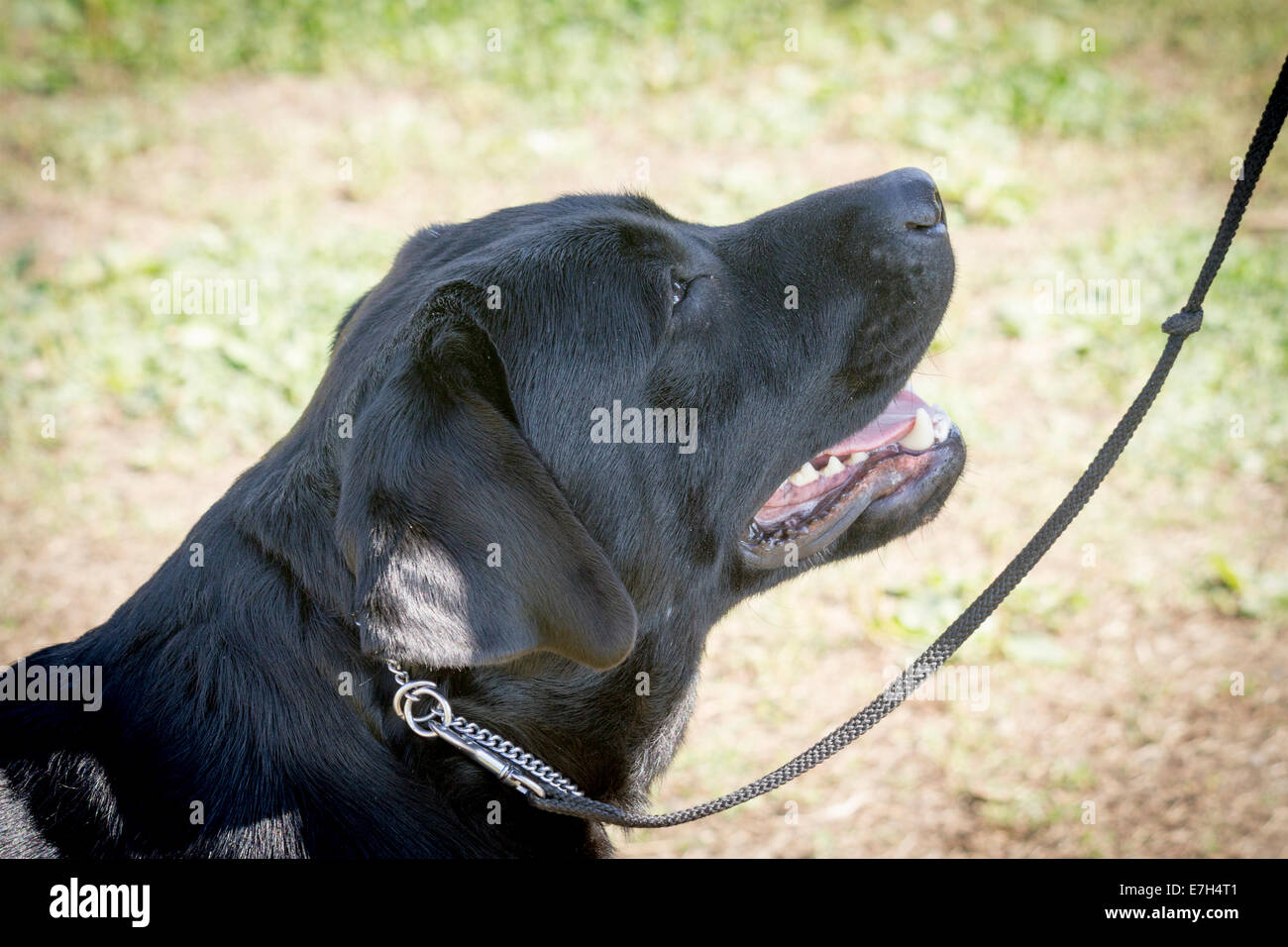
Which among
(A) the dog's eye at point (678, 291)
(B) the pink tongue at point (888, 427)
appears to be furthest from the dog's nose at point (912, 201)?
(A) the dog's eye at point (678, 291)

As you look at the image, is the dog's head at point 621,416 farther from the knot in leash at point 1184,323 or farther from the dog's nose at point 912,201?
the knot in leash at point 1184,323

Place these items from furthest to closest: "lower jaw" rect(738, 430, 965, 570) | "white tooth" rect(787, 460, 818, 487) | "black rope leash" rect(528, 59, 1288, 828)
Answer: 1. "white tooth" rect(787, 460, 818, 487)
2. "lower jaw" rect(738, 430, 965, 570)
3. "black rope leash" rect(528, 59, 1288, 828)

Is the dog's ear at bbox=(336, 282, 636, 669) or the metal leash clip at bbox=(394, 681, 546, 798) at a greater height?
the dog's ear at bbox=(336, 282, 636, 669)

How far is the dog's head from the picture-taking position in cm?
203

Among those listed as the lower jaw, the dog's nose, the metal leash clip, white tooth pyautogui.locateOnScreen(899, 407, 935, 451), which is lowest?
the metal leash clip

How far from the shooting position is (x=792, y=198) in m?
6.51

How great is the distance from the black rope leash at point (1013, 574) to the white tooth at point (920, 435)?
428mm

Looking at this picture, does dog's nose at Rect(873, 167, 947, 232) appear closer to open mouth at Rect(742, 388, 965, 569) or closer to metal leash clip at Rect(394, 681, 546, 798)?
open mouth at Rect(742, 388, 965, 569)

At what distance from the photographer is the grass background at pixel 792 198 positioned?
12.6 feet

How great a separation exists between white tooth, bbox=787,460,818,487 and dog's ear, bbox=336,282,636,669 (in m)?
0.86

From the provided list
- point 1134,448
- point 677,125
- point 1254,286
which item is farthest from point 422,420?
point 677,125

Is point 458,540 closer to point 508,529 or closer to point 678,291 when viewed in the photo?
point 508,529

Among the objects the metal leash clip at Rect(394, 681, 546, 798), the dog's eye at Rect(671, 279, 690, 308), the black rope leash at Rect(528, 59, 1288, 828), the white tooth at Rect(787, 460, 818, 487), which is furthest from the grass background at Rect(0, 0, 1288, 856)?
the dog's eye at Rect(671, 279, 690, 308)

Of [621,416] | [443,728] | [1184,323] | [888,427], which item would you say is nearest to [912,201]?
[888,427]
